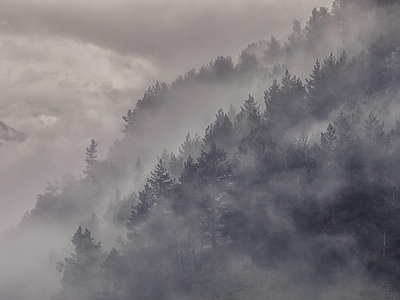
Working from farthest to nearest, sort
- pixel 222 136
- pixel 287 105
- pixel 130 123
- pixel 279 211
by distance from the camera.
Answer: pixel 130 123 → pixel 287 105 → pixel 222 136 → pixel 279 211

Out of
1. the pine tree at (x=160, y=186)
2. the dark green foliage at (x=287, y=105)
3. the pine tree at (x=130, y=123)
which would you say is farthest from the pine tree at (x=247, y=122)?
the pine tree at (x=130, y=123)

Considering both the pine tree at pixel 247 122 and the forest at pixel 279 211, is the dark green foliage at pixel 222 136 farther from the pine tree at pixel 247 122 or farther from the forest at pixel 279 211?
the pine tree at pixel 247 122

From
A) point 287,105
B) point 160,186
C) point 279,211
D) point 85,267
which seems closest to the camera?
point 279,211

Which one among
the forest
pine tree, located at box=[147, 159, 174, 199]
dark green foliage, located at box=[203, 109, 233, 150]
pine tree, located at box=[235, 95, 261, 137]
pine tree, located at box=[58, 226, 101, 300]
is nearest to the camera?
the forest

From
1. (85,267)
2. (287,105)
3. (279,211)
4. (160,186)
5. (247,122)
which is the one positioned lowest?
(85,267)

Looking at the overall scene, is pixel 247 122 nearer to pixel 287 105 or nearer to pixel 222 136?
pixel 222 136

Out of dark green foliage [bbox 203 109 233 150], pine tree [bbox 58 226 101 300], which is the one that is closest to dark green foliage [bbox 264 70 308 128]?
dark green foliage [bbox 203 109 233 150]

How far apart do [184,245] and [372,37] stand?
202 ft

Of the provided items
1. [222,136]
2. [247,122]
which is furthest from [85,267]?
[247,122]

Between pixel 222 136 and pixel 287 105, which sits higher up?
pixel 287 105

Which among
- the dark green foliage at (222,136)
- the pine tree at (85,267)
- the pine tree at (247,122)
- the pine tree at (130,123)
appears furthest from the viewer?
the pine tree at (130,123)

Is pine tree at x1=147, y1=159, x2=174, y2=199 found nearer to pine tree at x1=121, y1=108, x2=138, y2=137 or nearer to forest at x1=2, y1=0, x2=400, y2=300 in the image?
forest at x1=2, y1=0, x2=400, y2=300

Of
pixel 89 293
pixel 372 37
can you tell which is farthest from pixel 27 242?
pixel 372 37

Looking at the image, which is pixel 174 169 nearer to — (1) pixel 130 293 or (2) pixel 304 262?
(1) pixel 130 293
